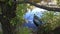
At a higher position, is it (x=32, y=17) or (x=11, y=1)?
(x=11, y=1)

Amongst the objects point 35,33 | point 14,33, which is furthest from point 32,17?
point 14,33

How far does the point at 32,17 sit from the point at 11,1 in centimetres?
82

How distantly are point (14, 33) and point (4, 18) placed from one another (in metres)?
0.11

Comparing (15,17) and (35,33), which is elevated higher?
(15,17)

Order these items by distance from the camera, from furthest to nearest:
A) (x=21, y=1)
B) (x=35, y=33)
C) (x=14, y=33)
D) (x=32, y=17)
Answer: (x=32, y=17)
(x=35, y=33)
(x=14, y=33)
(x=21, y=1)

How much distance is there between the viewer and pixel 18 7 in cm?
78

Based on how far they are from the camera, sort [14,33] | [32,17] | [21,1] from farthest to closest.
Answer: [32,17] < [14,33] < [21,1]

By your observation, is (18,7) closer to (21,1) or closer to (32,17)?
(21,1)

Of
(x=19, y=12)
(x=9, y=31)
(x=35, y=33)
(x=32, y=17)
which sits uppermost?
(x=19, y=12)

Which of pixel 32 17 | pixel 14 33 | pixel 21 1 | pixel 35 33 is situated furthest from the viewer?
pixel 32 17

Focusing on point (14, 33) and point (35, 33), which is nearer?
point (14, 33)

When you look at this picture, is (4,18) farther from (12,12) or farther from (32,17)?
(32,17)

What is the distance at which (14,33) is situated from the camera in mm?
802

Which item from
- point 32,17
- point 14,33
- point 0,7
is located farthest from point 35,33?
point 0,7
